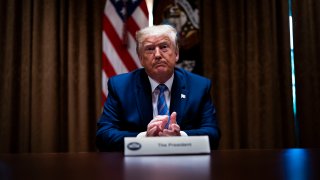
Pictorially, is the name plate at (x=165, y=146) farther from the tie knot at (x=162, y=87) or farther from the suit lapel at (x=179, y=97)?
the tie knot at (x=162, y=87)

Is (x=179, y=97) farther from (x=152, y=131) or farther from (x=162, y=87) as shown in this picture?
(x=152, y=131)

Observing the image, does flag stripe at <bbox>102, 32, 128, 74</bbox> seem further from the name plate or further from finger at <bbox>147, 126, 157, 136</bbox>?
the name plate

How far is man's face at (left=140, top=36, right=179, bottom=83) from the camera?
6.95 ft

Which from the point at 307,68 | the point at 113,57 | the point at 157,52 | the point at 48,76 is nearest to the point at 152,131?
the point at 157,52

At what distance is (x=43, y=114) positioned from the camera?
3.47 meters

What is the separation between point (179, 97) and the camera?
6.82 feet

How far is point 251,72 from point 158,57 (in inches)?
65.7

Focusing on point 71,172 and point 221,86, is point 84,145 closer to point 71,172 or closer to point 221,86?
point 221,86

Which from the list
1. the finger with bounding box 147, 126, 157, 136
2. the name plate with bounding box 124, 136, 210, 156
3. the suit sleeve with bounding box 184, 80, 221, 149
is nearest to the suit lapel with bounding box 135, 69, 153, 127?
the suit sleeve with bounding box 184, 80, 221, 149

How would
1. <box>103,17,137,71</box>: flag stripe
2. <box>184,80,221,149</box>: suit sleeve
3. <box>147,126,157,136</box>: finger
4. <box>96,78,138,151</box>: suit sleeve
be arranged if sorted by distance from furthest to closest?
1. <box>103,17,137,71</box>: flag stripe
2. <box>184,80,221,149</box>: suit sleeve
3. <box>96,78,138,151</box>: suit sleeve
4. <box>147,126,157,136</box>: finger

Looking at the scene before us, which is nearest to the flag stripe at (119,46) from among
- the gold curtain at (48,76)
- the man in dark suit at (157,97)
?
the gold curtain at (48,76)

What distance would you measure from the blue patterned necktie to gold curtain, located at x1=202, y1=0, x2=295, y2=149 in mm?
1475

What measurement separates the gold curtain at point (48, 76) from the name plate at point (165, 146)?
230 centimetres

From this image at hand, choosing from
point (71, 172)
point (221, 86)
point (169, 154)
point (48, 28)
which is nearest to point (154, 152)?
point (169, 154)
